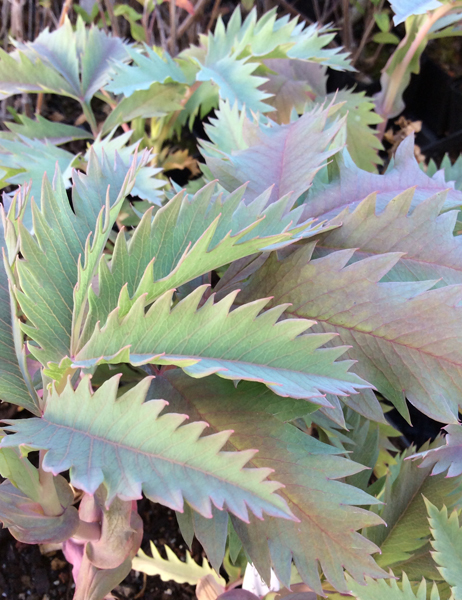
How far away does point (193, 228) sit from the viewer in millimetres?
396

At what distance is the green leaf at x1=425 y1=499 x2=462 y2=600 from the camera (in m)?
0.41

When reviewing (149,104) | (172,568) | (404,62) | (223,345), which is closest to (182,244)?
(223,345)

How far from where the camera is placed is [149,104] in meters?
0.85

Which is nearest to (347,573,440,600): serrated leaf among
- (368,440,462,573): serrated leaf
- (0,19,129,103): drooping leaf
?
(368,440,462,573): serrated leaf

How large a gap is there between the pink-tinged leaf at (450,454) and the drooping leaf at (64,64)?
738 mm

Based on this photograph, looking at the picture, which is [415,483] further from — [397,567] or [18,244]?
[18,244]

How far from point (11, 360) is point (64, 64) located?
0.70 meters

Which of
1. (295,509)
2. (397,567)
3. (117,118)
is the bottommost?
(397,567)

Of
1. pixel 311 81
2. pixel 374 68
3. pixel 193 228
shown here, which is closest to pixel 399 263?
pixel 193 228

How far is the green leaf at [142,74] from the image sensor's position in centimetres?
78

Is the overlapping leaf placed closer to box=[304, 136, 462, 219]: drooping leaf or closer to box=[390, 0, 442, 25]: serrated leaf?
box=[304, 136, 462, 219]: drooping leaf

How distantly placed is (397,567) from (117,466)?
0.39 meters

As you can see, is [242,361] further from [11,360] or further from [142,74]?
[142,74]

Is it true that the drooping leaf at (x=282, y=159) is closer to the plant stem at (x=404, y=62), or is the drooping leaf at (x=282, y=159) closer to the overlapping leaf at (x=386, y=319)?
the overlapping leaf at (x=386, y=319)
